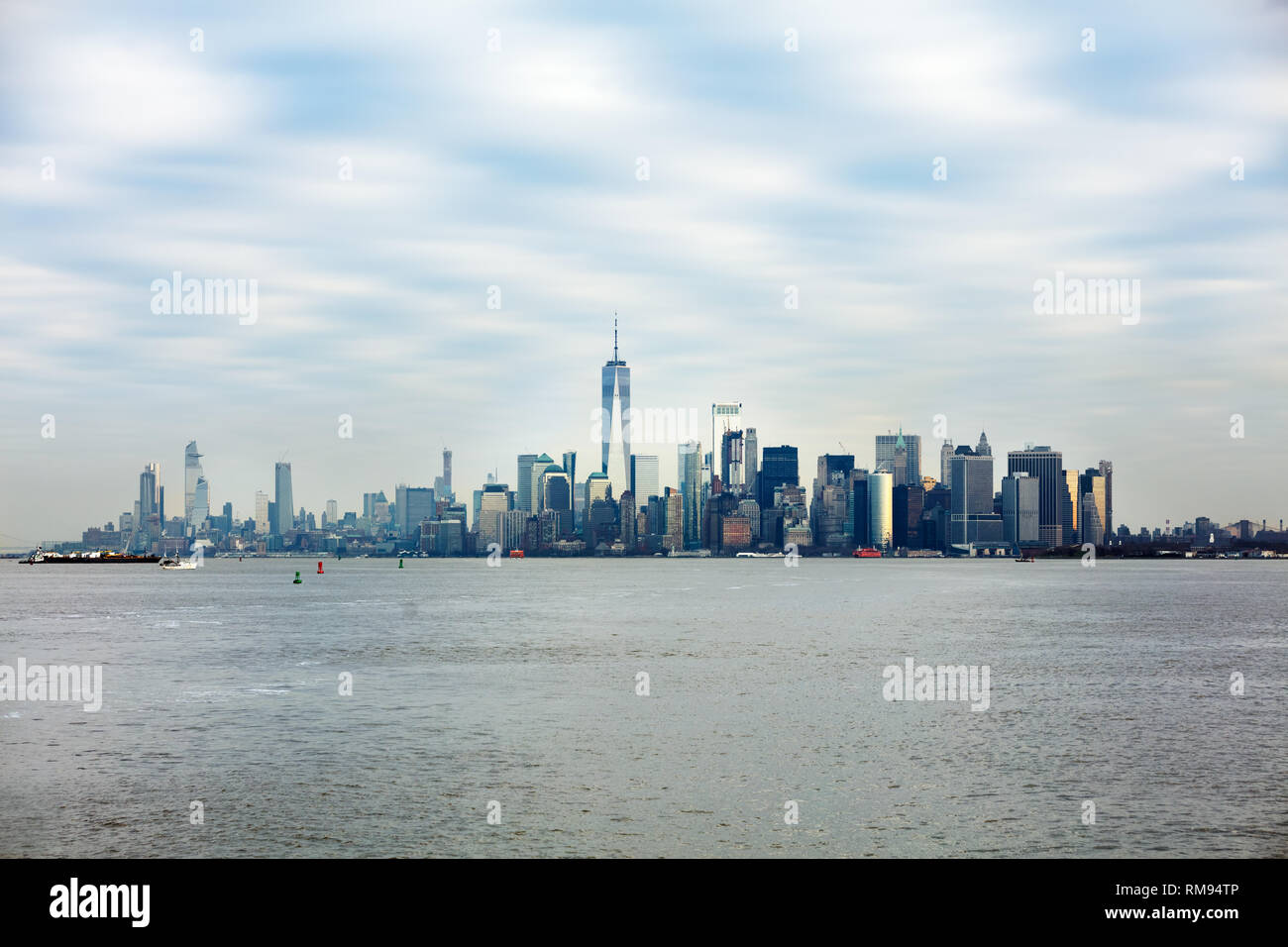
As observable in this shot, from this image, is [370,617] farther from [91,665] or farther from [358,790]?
[358,790]

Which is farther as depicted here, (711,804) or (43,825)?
(711,804)

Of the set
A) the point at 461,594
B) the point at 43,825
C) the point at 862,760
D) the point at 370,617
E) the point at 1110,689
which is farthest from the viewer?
the point at 461,594
